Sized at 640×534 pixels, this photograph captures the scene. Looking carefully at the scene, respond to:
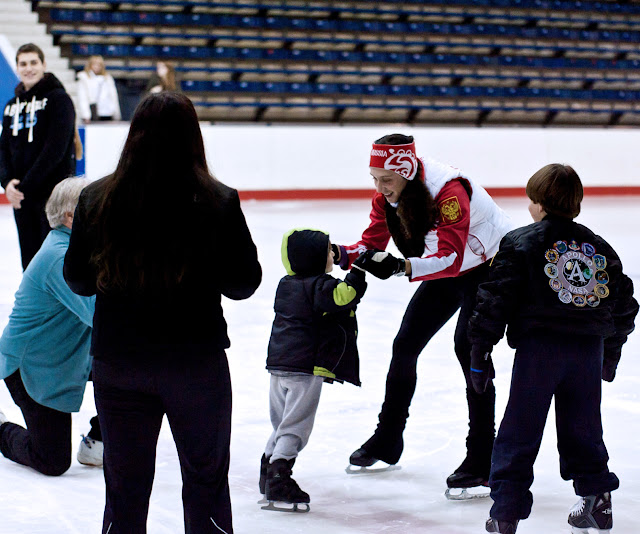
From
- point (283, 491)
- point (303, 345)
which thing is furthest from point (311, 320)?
point (283, 491)

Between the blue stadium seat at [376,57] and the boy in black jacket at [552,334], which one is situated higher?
the blue stadium seat at [376,57]

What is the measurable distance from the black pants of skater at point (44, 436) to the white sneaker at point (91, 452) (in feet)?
0.29

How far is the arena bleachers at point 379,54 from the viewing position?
1545cm

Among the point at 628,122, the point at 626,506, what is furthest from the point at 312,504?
the point at 628,122

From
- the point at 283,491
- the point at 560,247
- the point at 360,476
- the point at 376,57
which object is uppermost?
the point at 376,57

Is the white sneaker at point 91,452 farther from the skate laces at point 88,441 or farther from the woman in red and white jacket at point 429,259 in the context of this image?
the woman in red and white jacket at point 429,259

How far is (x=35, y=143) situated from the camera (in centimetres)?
497

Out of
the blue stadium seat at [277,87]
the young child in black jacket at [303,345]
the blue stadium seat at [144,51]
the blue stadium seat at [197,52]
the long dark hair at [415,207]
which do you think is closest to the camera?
the young child in black jacket at [303,345]

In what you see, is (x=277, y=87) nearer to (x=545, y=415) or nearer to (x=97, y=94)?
(x=97, y=94)

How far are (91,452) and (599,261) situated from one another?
5.76 ft

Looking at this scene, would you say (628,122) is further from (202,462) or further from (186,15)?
(202,462)

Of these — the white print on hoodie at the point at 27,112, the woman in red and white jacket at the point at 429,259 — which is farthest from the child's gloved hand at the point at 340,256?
the white print on hoodie at the point at 27,112

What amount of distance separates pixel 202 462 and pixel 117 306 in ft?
1.19

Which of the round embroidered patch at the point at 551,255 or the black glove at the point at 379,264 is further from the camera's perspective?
the black glove at the point at 379,264
